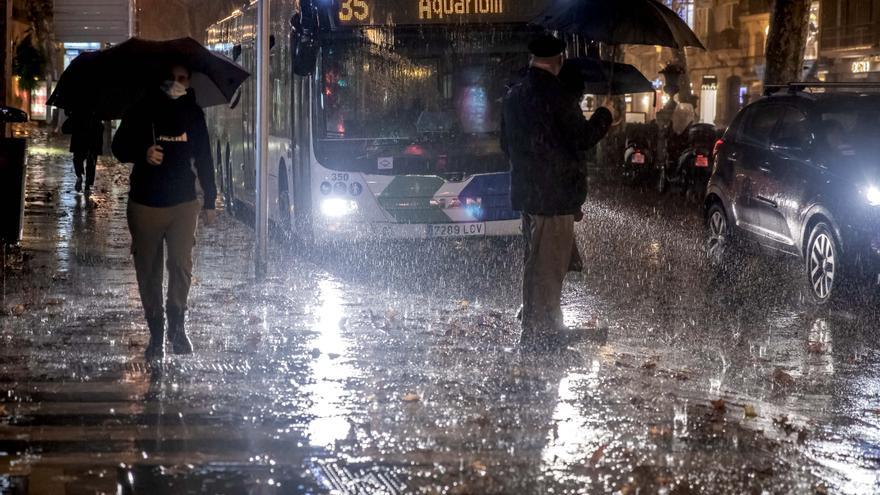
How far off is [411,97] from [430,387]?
7045 millimetres

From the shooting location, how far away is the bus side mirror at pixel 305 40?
14039 mm

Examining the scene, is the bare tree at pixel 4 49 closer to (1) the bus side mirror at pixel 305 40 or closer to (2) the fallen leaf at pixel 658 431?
(1) the bus side mirror at pixel 305 40

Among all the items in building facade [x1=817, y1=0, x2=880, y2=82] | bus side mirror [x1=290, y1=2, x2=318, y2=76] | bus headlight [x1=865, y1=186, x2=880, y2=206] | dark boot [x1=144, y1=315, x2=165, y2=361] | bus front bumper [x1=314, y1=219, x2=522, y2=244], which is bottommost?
dark boot [x1=144, y1=315, x2=165, y2=361]

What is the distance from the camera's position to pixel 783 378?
864cm

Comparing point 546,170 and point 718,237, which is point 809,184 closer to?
point 718,237

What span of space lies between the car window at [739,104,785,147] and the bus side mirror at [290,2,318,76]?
449 cm

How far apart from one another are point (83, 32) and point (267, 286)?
76.4ft

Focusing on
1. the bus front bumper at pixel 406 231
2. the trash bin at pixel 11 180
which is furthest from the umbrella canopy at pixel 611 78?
the trash bin at pixel 11 180

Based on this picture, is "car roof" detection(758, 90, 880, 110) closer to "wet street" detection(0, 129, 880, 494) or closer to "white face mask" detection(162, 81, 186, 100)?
"wet street" detection(0, 129, 880, 494)

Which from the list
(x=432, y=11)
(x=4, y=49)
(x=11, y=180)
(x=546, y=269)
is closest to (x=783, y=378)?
(x=546, y=269)

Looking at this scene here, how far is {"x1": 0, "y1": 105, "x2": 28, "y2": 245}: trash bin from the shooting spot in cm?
1488

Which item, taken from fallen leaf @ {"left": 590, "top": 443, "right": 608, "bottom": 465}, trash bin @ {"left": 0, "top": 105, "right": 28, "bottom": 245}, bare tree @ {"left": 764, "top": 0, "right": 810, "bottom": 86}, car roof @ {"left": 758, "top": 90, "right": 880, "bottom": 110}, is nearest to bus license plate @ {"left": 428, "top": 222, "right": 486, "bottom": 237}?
car roof @ {"left": 758, "top": 90, "right": 880, "bottom": 110}

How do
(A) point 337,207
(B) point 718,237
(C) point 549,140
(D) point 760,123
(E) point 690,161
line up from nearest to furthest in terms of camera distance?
(C) point 549,140 → (D) point 760,123 → (A) point 337,207 → (B) point 718,237 → (E) point 690,161

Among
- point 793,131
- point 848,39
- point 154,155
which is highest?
point 848,39
